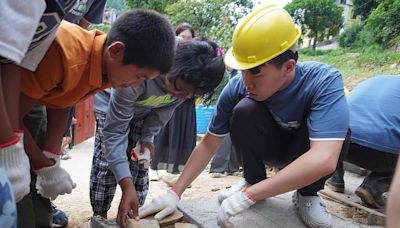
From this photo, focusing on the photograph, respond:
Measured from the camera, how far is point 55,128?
5.51 ft

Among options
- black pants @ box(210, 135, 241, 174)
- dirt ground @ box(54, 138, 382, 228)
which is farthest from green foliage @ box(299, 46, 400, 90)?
dirt ground @ box(54, 138, 382, 228)

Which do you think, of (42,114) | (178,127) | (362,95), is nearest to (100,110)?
(42,114)

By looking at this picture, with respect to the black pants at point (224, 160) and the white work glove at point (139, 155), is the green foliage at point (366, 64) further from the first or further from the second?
the white work glove at point (139, 155)

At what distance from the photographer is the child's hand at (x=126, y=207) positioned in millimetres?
1664

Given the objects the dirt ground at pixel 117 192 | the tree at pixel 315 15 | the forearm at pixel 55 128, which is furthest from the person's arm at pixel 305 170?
the tree at pixel 315 15

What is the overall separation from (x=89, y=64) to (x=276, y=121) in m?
0.96

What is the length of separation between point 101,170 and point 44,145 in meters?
0.54

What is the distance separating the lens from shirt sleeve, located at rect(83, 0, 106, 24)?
2.17m

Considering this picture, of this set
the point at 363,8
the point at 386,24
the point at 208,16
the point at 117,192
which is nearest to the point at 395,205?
the point at 117,192

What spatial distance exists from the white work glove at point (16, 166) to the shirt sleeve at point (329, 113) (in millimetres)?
1120

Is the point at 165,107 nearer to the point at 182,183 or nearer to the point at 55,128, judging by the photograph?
the point at 182,183

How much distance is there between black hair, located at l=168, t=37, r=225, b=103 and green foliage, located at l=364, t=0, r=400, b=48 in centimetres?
1304

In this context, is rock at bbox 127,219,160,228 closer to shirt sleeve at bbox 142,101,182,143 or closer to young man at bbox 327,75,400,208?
shirt sleeve at bbox 142,101,182,143

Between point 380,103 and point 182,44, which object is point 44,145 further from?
point 380,103
